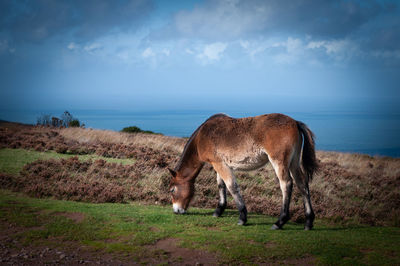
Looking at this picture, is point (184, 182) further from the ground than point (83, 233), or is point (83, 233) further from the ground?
point (184, 182)

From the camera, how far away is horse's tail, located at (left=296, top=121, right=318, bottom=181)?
8.34m

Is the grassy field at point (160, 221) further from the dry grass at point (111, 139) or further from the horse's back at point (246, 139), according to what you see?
the dry grass at point (111, 139)

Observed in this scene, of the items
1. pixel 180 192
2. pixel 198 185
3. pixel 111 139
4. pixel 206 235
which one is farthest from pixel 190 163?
pixel 111 139

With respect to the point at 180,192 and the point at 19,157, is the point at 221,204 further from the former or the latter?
the point at 19,157

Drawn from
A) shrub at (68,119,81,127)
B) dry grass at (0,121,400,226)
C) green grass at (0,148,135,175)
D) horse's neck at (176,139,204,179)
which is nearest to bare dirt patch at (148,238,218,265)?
horse's neck at (176,139,204,179)

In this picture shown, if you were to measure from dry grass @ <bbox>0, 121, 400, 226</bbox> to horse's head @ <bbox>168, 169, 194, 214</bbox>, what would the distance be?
255cm

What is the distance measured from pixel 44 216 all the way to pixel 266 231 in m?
5.68

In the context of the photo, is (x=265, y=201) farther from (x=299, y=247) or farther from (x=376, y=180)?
(x=376, y=180)

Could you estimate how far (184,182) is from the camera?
31.7ft

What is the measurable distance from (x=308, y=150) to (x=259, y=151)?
4.14 ft

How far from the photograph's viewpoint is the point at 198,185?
556 inches

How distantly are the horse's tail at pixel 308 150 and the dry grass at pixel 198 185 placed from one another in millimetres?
2684

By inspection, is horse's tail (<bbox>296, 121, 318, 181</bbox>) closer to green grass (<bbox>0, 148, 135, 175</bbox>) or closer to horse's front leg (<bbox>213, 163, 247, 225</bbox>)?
horse's front leg (<bbox>213, 163, 247, 225</bbox>)

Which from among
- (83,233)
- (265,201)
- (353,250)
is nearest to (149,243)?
(83,233)
